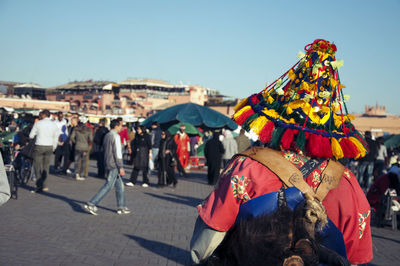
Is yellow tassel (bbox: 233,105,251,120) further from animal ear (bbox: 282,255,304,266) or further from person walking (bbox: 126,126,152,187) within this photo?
person walking (bbox: 126,126,152,187)

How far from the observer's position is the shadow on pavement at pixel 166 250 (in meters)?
6.39

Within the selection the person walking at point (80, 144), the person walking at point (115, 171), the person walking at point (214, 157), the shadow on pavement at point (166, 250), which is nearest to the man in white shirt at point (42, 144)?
the person walking at point (115, 171)

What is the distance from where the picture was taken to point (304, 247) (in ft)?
6.68

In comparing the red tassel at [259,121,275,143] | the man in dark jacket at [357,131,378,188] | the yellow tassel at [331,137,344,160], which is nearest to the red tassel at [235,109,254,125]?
the red tassel at [259,121,275,143]

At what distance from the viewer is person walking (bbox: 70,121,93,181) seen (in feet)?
49.0

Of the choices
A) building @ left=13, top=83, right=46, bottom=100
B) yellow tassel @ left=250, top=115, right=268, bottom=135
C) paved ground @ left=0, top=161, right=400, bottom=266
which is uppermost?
yellow tassel @ left=250, top=115, right=268, bottom=135

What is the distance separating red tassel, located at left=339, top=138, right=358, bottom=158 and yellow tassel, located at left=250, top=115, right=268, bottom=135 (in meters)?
0.45

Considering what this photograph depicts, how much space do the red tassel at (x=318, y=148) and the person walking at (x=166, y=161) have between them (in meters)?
11.1

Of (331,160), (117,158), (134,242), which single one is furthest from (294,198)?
(117,158)

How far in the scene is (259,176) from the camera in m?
2.44

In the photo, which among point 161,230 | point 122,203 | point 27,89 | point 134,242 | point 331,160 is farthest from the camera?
point 27,89

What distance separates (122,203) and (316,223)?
760 centimetres

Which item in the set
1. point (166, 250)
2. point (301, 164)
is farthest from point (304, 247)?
point (166, 250)

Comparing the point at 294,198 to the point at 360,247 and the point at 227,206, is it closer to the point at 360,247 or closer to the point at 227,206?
the point at 227,206
